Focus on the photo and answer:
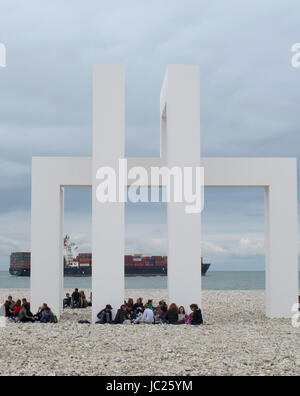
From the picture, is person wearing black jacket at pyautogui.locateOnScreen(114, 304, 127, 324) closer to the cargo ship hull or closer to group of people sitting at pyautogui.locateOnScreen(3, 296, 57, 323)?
group of people sitting at pyautogui.locateOnScreen(3, 296, 57, 323)

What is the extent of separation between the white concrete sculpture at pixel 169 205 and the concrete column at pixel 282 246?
0.03 m

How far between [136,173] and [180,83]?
8.75ft

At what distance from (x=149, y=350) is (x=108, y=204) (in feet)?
16.3

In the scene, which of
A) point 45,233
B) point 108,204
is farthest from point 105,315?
point 45,233

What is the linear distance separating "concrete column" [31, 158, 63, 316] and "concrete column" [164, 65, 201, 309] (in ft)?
11.5

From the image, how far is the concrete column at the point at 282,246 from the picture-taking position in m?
15.1

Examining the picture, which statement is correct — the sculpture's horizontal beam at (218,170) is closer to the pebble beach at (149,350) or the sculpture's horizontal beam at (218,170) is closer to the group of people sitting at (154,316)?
the group of people sitting at (154,316)

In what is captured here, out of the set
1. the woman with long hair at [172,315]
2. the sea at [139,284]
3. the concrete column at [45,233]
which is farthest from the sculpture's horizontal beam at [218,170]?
the sea at [139,284]

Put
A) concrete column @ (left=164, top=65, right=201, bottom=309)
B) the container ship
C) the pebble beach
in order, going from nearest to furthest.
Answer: the pebble beach
concrete column @ (left=164, top=65, right=201, bottom=309)
the container ship

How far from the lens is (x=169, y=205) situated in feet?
45.2

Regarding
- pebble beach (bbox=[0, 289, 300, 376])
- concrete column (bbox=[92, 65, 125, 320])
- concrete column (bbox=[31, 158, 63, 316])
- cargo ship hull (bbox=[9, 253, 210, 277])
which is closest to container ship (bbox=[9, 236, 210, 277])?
cargo ship hull (bbox=[9, 253, 210, 277])

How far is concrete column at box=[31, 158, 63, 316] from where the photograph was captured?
15172 millimetres

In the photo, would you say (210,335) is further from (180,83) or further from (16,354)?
(180,83)

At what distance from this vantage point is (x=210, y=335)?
37.1 ft
